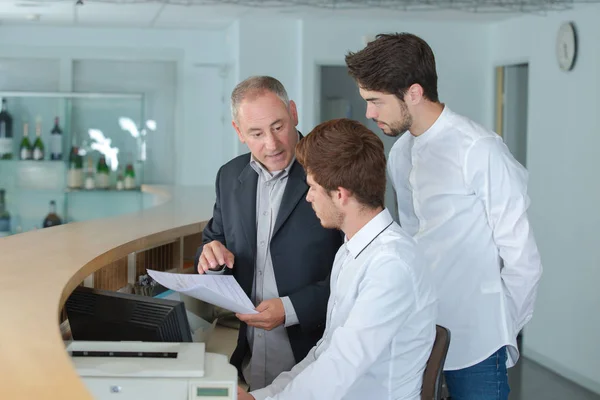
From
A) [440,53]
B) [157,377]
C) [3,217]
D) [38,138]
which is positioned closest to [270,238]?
[157,377]

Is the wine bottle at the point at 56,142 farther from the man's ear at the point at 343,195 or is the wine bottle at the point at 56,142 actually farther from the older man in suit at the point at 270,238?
the man's ear at the point at 343,195

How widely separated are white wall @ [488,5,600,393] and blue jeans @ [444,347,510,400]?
11.6ft

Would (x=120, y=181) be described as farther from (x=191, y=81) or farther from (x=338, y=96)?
(x=338, y=96)

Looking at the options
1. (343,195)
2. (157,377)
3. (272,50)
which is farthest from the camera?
(272,50)

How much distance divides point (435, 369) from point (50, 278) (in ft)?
2.90

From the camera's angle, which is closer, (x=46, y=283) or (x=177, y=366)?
(x=177, y=366)

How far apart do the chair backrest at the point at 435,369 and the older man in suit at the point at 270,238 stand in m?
0.43

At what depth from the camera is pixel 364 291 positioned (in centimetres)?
180

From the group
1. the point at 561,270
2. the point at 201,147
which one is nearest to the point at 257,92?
the point at 561,270

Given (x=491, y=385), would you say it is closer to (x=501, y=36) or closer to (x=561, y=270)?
(x=561, y=270)

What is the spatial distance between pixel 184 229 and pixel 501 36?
4955 millimetres

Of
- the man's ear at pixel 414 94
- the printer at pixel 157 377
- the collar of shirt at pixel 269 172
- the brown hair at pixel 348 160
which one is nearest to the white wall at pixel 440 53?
the collar of shirt at pixel 269 172

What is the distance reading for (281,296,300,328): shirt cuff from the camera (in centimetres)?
222

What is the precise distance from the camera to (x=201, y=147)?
8320mm
